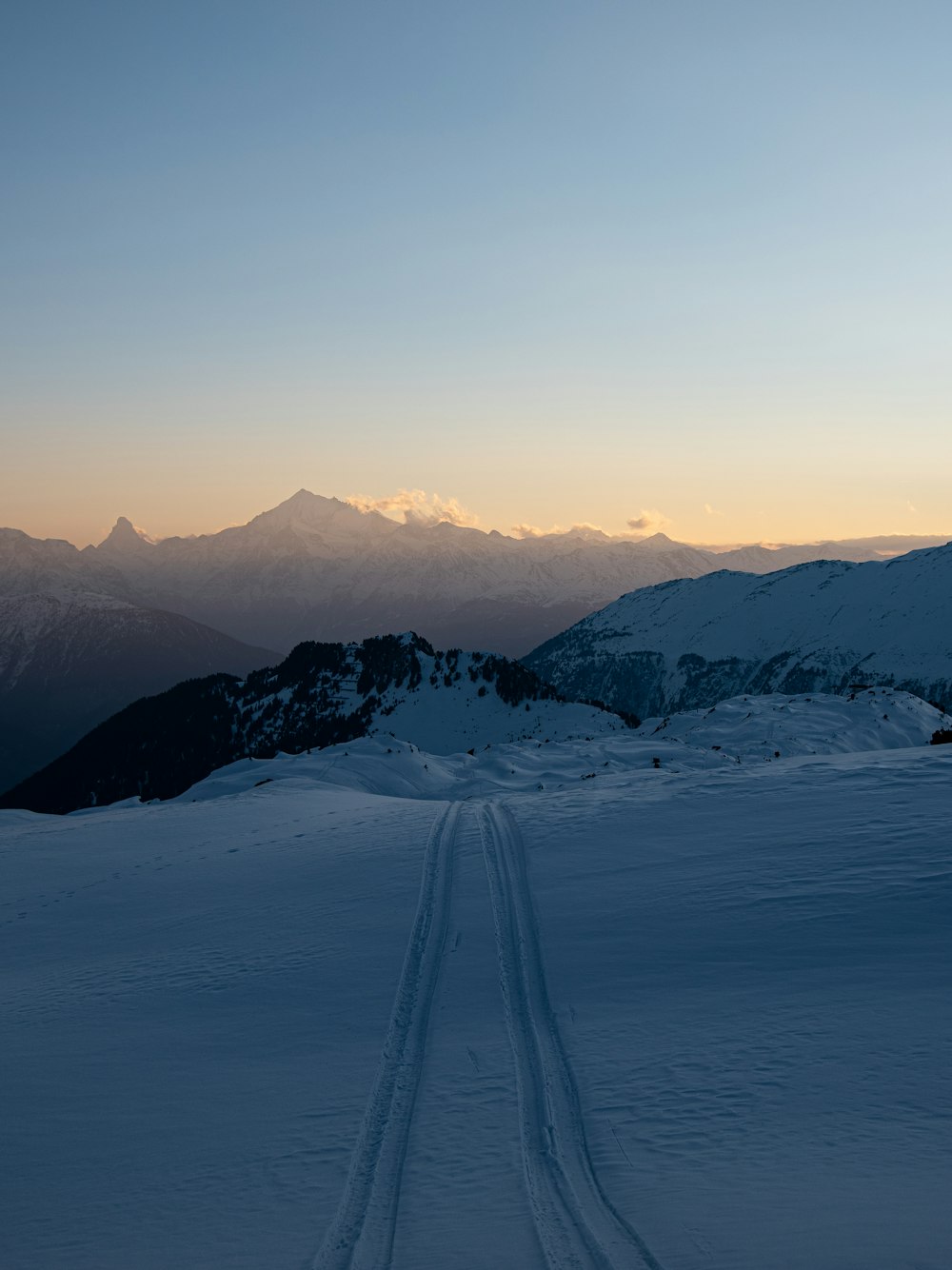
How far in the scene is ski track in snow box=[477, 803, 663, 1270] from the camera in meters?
7.67

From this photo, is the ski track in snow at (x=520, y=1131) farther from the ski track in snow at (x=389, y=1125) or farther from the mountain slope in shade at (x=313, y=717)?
the mountain slope in shade at (x=313, y=717)

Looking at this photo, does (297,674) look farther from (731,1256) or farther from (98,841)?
(731,1256)

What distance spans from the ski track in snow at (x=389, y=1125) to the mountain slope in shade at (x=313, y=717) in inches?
2927

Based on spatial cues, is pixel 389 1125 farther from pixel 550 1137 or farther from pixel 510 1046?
pixel 510 1046

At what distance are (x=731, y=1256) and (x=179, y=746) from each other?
5427 inches

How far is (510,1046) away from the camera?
12062 mm

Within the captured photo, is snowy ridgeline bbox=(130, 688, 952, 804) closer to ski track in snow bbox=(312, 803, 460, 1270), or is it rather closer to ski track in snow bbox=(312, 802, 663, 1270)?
ski track in snow bbox=(312, 802, 663, 1270)

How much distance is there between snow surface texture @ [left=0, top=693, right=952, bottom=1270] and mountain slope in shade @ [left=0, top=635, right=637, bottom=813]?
69.1 metres

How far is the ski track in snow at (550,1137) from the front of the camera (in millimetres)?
7672

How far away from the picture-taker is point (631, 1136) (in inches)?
377

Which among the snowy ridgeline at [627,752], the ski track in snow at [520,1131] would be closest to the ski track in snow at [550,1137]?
the ski track in snow at [520,1131]

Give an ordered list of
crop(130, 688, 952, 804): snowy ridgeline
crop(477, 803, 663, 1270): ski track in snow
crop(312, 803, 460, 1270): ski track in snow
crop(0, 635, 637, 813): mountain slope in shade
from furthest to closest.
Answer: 1. crop(0, 635, 637, 813): mountain slope in shade
2. crop(130, 688, 952, 804): snowy ridgeline
3. crop(312, 803, 460, 1270): ski track in snow
4. crop(477, 803, 663, 1270): ski track in snow

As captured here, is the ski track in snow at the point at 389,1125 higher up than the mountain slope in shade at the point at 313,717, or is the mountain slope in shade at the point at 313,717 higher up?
the mountain slope in shade at the point at 313,717

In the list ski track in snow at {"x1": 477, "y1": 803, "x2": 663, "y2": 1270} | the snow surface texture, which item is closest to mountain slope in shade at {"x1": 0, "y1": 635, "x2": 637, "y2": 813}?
the snow surface texture
